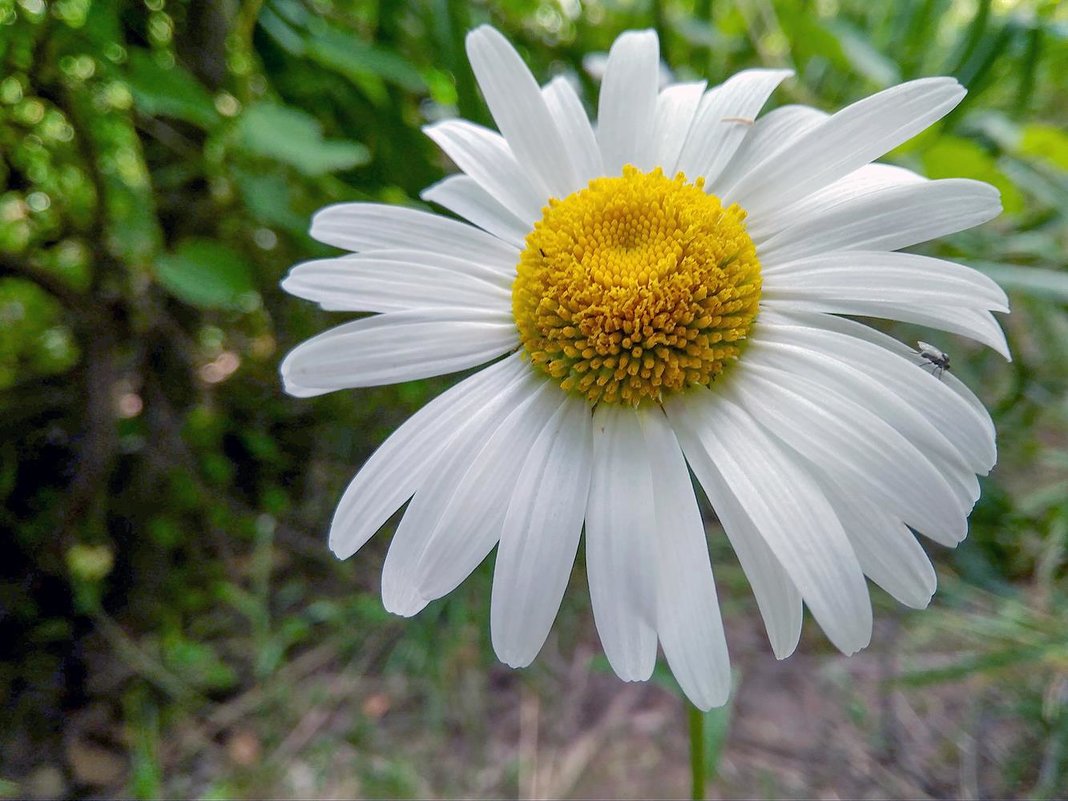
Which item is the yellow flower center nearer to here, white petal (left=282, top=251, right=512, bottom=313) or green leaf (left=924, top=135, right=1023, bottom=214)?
white petal (left=282, top=251, right=512, bottom=313)

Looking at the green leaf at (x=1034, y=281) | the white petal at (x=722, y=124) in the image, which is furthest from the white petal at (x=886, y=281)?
the green leaf at (x=1034, y=281)

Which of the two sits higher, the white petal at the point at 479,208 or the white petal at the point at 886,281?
the white petal at the point at 479,208

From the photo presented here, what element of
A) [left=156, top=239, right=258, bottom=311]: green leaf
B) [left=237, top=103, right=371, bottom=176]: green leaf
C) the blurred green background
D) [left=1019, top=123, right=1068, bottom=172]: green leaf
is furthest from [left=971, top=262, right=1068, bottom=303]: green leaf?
[left=156, top=239, right=258, bottom=311]: green leaf

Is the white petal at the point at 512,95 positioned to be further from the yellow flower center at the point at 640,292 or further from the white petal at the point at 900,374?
the white petal at the point at 900,374

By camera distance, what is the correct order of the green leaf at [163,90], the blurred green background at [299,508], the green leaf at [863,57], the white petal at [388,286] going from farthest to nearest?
the green leaf at [863,57]
the blurred green background at [299,508]
the green leaf at [163,90]
the white petal at [388,286]

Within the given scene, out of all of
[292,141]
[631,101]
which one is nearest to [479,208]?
[631,101]

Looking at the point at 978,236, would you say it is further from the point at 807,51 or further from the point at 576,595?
the point at 576,595

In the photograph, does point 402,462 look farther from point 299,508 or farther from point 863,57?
point 863,57
